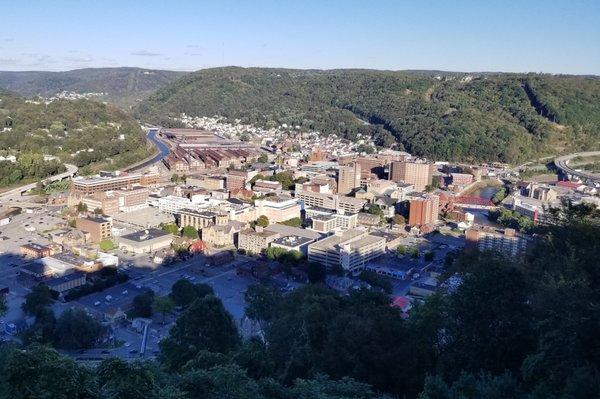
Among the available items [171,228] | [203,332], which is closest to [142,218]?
[171,228]

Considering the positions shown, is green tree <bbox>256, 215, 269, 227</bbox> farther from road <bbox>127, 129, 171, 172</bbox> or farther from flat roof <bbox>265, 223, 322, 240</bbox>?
road <bbox>127, 129, 171, 172</bbox>

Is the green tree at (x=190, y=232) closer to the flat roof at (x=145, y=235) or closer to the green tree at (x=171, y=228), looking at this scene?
the green tree at (x=171, y=228)

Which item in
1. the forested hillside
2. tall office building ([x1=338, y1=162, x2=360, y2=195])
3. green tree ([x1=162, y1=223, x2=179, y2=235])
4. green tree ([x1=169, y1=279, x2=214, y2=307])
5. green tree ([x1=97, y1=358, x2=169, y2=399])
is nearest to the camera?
green tree ([x1=97, y1=358, x2=169, y2=399])

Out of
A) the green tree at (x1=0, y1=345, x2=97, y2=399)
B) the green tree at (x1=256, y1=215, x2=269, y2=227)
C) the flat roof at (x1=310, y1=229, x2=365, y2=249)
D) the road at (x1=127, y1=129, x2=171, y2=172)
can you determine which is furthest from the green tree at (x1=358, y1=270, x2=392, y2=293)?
the road at (x1=127, y1=129, x2=171, y2=172)

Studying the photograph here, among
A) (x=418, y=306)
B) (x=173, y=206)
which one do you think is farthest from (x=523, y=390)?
(x=173, y=206)

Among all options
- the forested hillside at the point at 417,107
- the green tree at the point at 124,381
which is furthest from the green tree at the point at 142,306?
the forested hillside at the point at 417,107

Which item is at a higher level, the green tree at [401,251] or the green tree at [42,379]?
the green tree at [42,379]

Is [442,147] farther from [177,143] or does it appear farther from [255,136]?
[177,143]
